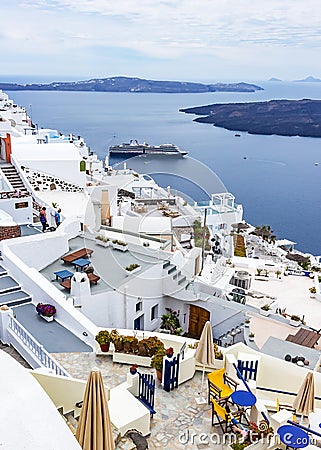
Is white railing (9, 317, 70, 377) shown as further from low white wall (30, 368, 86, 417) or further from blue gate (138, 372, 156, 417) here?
blue gate (138, 372, 156, 417)

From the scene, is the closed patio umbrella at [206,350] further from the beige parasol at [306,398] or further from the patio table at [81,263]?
the patio table at [81,263]

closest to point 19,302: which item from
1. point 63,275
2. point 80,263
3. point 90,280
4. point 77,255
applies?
point 63,275

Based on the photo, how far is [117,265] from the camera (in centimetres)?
1499

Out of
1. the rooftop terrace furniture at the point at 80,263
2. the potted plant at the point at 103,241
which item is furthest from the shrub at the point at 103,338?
the potted plant at the point at 103,241

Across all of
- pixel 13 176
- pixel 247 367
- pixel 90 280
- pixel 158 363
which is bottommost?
pixel 90 280

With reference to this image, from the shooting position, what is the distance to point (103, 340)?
952cm

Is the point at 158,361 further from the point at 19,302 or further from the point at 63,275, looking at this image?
the point at 63,275

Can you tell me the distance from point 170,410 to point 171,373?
2.30ft

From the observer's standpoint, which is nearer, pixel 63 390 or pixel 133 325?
pixel 63 390

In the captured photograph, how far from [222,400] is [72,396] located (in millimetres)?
2528

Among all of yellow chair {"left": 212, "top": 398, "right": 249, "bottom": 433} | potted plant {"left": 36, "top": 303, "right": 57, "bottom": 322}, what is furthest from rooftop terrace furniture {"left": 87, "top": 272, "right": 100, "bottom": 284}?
yellow chair {"left": 212, "top": 398, "right": 249, "bottom": 433}

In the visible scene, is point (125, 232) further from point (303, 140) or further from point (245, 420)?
point (303, 140)

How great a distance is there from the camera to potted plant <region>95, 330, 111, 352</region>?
9.53 metres

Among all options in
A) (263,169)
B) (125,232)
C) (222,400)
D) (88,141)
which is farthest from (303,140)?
(222,400)
